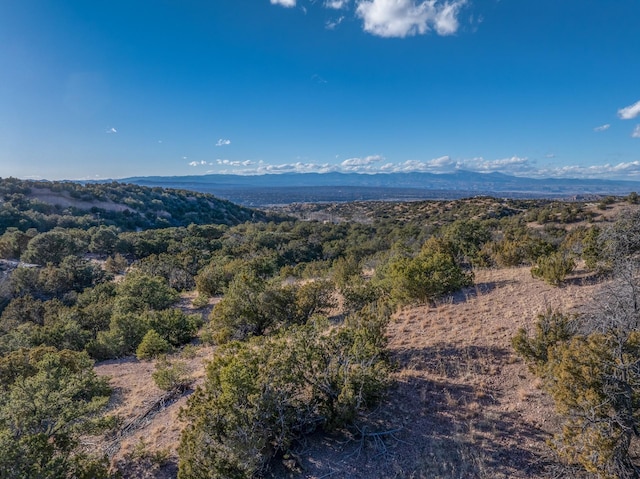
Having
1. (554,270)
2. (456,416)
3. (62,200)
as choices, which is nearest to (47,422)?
(456,416)

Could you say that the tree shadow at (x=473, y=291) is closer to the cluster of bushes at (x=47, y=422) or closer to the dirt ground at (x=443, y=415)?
the dirt ground at (x=443, y=415)

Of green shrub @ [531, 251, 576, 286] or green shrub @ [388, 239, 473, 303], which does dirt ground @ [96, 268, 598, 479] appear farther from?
green shrub @ [388, 239, 473, 303]

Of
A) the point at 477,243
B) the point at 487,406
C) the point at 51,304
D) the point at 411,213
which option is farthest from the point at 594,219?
the point at 51,304

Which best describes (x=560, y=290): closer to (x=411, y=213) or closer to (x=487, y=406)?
(x=487, y=406)

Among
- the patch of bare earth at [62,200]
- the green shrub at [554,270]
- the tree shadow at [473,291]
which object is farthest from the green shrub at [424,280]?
the patch of bare earth at [62,200]

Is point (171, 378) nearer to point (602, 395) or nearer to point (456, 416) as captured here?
point (456, 416)

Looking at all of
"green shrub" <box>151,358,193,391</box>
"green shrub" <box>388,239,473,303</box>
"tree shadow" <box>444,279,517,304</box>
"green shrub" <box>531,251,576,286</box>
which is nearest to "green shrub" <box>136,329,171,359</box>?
"green shrub" <box>151,358,193,391</box>
